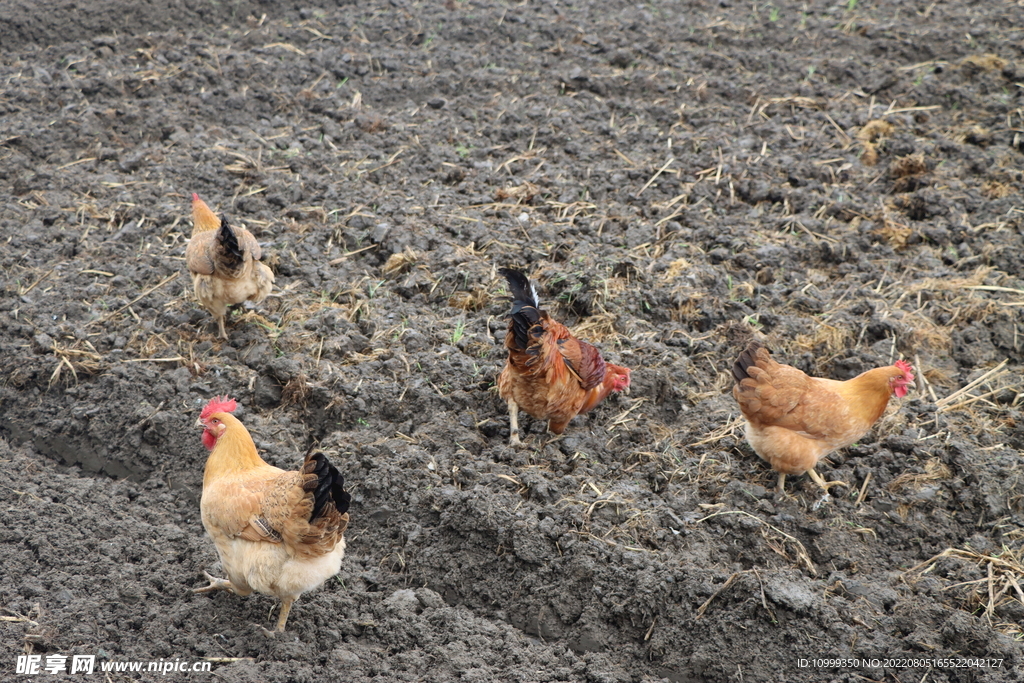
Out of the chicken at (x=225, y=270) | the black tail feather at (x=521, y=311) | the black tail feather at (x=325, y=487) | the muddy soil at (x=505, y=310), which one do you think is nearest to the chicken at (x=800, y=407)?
the muddy soil at (x=505, y=310)

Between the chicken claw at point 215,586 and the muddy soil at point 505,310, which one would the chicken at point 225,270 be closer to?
the muddy soil at point 505,310

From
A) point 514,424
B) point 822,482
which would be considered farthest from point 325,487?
point 822,482

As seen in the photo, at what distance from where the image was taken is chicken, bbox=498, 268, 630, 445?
4133 mm

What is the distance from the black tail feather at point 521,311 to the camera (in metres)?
4.08

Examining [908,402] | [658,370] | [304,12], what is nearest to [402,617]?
[658,370]

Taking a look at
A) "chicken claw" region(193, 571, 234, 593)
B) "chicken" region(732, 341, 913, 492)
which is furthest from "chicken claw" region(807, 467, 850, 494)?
"chicken claw" region(193, 571, 234, 593)

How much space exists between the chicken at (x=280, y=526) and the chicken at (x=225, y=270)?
4.87 ft

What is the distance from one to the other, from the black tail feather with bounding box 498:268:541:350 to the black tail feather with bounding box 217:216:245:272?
66.0 inches

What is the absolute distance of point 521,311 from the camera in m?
4.07

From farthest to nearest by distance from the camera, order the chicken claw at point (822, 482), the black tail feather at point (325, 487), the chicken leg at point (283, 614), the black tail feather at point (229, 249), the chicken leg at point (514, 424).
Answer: the black tail feather at point (229, 249)
the chicken leg at point (514, 424)
the chicken claw at point (822, 482)
the chicken leg at point (283, 614)
the black tail feather at point (325, 487)

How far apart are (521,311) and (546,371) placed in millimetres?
360

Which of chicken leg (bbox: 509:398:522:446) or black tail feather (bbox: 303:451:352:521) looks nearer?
black tail feather (bbox: 303:451:352:521)

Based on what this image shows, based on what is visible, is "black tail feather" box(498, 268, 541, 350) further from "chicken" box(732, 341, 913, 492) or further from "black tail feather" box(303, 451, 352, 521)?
"black tail feather" box(303, 451, 352, 521)

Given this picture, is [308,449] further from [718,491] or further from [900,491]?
[900,491]
